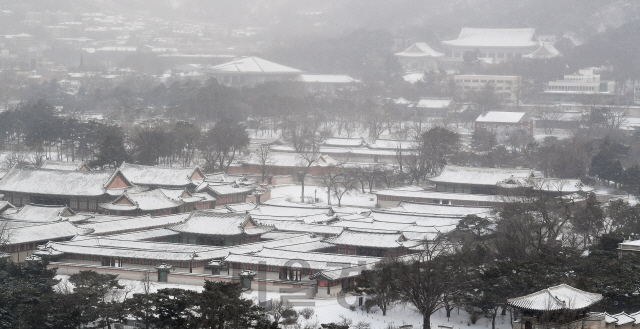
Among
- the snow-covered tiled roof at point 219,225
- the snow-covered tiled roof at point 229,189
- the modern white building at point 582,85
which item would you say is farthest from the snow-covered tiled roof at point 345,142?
the snow-covered tiled roof at point 219,225

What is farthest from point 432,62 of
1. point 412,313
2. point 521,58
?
point 412,313

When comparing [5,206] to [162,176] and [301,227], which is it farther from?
[301,227]

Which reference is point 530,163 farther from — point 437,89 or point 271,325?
point 271,325

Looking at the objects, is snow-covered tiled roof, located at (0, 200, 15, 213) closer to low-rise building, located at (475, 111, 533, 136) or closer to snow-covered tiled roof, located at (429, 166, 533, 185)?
snow-covered tiled roof, located at (429, 166, 533, 185)

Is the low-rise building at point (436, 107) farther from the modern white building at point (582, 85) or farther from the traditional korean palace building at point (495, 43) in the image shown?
the traditional korean palace building at point (495, 43)

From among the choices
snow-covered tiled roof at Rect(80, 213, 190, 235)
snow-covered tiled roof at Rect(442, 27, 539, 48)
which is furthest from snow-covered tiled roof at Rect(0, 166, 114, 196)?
snow-covered tiled roof at Rect(442, 27, 539, 48)

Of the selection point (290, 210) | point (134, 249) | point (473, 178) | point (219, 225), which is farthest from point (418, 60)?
point (134, 249)
